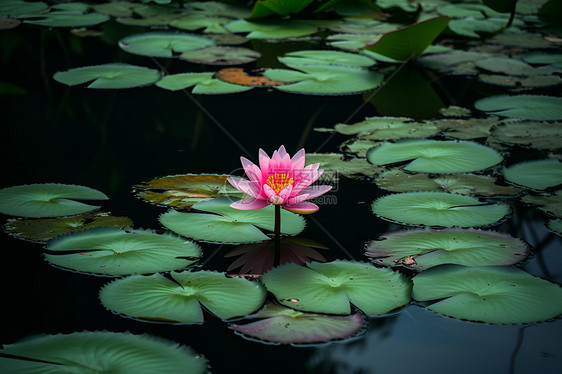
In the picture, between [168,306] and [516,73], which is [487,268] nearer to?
[168,306]

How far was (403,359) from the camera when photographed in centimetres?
115

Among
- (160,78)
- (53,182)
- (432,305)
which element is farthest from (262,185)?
(160,78)

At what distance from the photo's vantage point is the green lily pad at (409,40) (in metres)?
2.96

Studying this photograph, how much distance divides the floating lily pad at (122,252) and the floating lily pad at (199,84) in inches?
50.4

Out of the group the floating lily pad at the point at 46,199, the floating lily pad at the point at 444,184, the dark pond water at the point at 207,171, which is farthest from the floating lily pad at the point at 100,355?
the floating lily pad at the point at 444,184

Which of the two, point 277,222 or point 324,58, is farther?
point 324,58

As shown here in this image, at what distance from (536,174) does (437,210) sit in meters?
0.46

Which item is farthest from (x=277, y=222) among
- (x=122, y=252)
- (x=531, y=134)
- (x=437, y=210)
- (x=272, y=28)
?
(x=272, y=28)

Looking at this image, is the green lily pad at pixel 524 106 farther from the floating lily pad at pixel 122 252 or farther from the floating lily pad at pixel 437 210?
the floating lily pad at pixel 122 252

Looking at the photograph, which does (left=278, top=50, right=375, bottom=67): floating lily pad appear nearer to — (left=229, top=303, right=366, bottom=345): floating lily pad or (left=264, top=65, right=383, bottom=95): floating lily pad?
(left=264, top=65, right=383, bottom=95): floating lily pad

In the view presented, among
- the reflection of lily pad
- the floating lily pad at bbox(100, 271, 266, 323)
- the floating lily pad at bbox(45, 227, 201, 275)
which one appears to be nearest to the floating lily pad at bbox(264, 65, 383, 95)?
the reflection of lily pad

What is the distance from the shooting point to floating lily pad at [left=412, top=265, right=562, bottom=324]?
1.24 meters

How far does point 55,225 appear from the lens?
1554 millimetres

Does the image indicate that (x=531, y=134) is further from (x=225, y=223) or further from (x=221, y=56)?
(x=221, y=56)
